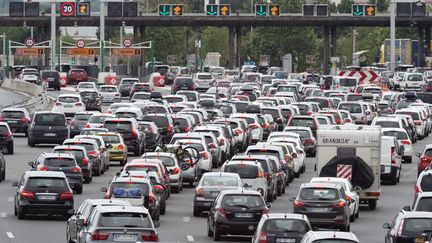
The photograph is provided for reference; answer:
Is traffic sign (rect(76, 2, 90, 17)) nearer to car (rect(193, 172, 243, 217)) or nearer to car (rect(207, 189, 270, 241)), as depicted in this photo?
car (rect(193, 172, 243, 217))

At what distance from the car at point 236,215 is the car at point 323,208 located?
57.7 inches

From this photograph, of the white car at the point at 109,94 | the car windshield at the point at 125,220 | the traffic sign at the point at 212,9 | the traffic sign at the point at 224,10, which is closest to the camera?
the car windshield at the point at 125,220

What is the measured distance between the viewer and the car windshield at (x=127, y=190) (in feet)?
126

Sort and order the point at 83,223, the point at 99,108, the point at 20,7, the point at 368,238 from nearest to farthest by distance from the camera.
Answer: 1. the point at 83,223
2. the point at 368,238
3. the point at 99,108
4. the point at 20,7

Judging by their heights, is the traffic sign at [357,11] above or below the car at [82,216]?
above

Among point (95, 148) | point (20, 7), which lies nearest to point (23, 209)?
point (95, 148)

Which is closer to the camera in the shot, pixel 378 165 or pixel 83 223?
pixel 83 223

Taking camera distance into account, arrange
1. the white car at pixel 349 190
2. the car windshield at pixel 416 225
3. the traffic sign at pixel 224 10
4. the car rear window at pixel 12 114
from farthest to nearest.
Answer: the traffic sign at pixel 224 10, the car rear window at pixel 12 114, the white car at pixel 349 190, the car windshield at pixel 416 225

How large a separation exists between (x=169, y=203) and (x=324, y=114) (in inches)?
1071

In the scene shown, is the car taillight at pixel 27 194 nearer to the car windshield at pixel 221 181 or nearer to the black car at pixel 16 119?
the car windshield at pixel 221 181

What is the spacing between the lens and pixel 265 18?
145250 millimetres

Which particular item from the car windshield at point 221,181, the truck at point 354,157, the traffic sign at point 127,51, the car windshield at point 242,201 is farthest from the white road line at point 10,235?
the traffic sign at point 127,51

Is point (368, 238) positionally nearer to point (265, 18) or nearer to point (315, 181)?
point (315, 181)

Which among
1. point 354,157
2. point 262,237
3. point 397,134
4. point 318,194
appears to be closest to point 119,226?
point 262,237
